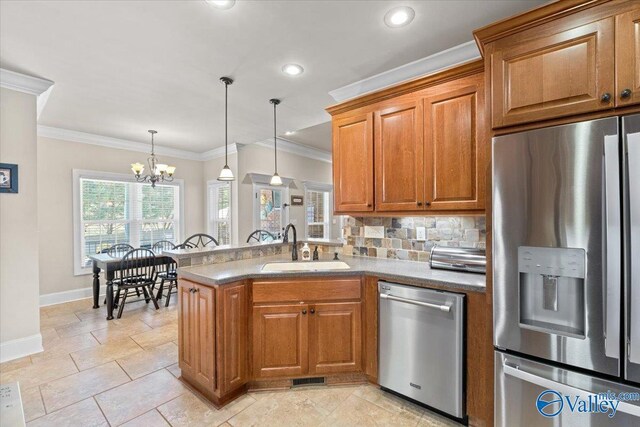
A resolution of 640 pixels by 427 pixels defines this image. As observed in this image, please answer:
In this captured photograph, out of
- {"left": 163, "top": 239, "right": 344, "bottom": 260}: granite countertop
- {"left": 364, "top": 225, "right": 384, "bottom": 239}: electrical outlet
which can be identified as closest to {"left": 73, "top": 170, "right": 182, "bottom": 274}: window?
{"left": 163, "top": 239, "right": 344, "bottom": 260}: granite countertop

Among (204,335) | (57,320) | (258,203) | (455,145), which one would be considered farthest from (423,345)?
(57,320)

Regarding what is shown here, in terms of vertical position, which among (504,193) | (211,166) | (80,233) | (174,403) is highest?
(211,166)

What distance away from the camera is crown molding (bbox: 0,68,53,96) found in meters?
2.70

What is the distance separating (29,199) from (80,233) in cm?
201

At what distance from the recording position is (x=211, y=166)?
6121 mm

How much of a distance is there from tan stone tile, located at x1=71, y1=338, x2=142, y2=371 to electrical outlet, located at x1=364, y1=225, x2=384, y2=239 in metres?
2.61

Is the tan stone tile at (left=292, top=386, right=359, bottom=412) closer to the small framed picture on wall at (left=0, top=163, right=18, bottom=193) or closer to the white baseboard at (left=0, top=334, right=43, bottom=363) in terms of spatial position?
the white baseboard at (left=0, top=334, right=43, bottom=363)

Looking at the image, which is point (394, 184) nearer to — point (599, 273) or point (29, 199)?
point (599, 273)

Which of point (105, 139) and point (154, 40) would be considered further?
point (105, 139)

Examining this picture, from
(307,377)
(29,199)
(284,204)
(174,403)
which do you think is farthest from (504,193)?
(284,204)

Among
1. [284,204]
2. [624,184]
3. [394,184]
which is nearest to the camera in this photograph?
[624,184]

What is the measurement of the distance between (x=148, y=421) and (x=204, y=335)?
0.61m

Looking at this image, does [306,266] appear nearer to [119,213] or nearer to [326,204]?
[119,213]

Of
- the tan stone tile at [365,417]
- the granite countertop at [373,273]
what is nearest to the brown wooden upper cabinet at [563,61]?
the granite countertop at [373,273]
